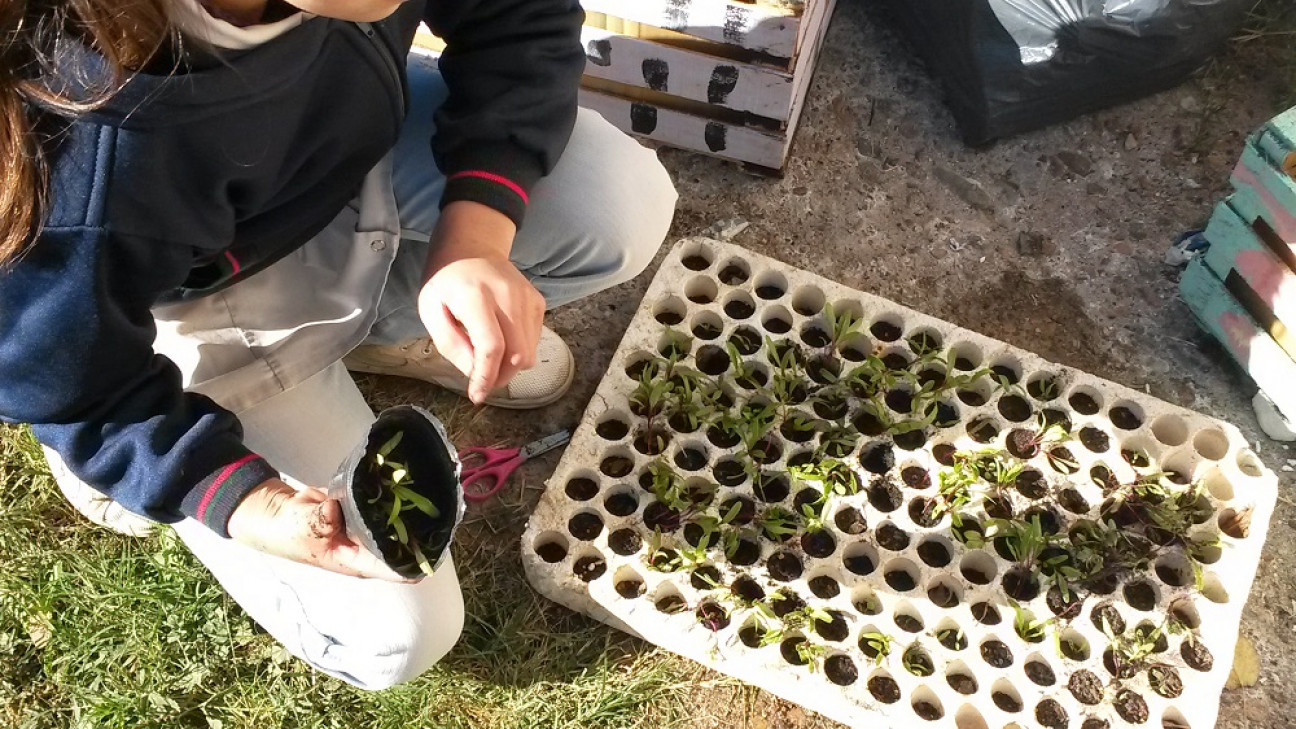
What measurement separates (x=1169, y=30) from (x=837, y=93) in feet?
1.81

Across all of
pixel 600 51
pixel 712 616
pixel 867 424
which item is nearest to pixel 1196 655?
pixel 867 424

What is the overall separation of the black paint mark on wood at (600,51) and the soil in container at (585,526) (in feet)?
2.37

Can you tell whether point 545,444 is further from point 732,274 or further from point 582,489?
point 732,274

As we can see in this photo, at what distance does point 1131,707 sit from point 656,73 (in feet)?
3.67

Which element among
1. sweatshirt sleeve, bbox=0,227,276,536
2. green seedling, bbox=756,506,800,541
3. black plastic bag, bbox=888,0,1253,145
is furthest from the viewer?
black plastic bag, bbox=888,0,1253,145

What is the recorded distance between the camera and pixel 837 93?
195 cm

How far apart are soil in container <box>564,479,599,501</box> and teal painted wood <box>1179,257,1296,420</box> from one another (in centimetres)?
96

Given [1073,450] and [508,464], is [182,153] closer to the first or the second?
[508,464]

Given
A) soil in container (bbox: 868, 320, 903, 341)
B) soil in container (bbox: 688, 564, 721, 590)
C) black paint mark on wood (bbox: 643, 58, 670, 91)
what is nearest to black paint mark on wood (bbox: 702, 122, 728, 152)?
black paint mark on wood (bbox: 643, 58, 670, 91)

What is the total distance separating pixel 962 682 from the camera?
1.34 m

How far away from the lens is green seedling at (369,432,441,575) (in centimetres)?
98

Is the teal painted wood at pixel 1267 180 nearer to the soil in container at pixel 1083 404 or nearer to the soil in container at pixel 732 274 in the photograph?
the soil in container at pixel 1083 404

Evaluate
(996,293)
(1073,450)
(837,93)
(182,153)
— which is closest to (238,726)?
(182,153)

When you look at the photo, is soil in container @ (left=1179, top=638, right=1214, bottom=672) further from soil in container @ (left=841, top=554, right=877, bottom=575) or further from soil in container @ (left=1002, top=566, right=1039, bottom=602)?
soil in container @ (left=841, top=554, right=877, bottom=575)
